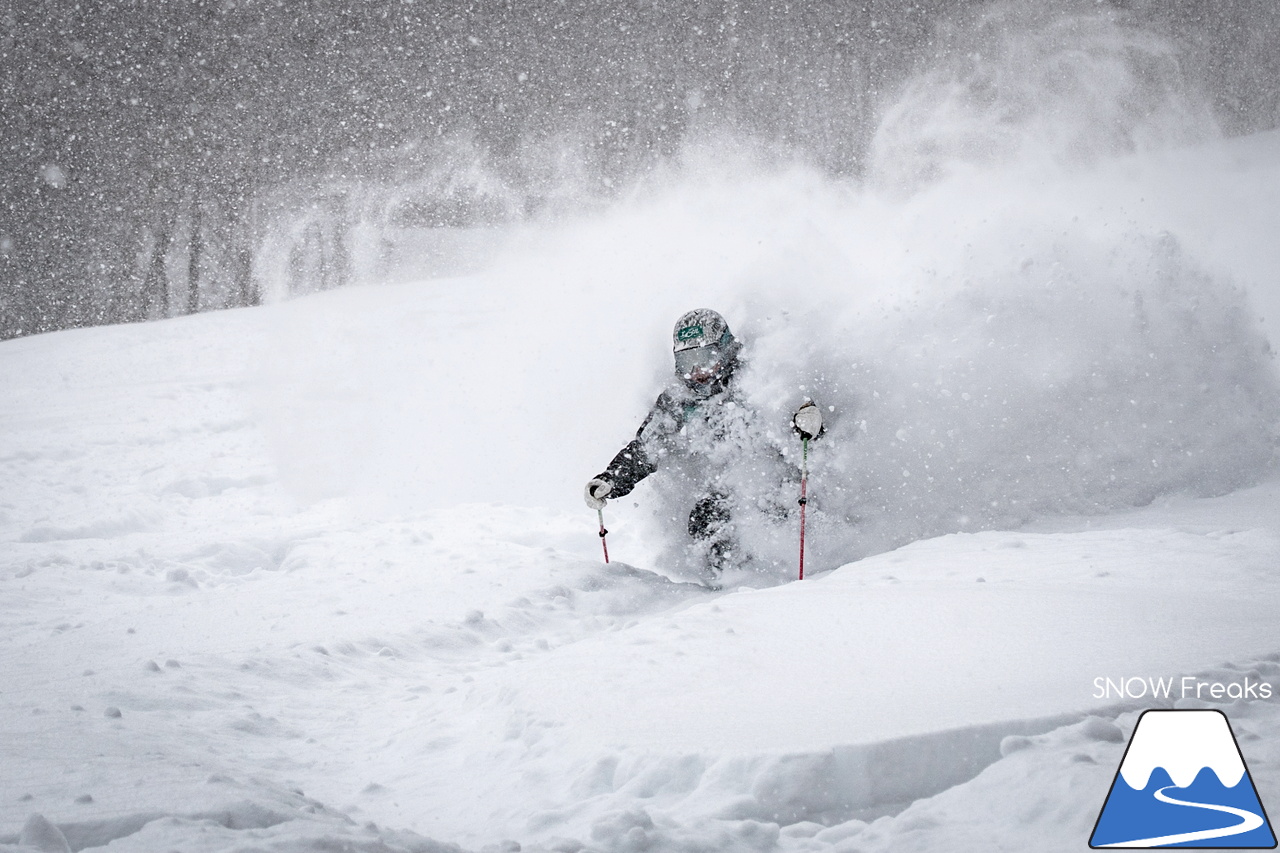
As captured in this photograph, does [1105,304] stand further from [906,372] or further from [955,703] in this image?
[955,703]

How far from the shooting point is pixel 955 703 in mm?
2279

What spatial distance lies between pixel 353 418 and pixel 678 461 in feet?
21.5

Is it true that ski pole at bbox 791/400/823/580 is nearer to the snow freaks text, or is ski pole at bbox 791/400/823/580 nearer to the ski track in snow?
the ski track in snow

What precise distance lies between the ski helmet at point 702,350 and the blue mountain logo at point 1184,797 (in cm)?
355

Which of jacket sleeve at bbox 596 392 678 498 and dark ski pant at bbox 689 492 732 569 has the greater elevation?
jacket sleeve at bbox 596 392 678 498

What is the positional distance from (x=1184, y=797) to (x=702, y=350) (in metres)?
3.80

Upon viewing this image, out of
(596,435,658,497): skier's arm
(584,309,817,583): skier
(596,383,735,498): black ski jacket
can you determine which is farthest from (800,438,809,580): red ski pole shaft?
(596,435,658,497): skier's arm

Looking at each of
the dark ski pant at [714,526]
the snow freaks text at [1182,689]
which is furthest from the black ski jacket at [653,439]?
the snow freaks text at [1182,689]

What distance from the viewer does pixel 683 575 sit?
222 inches

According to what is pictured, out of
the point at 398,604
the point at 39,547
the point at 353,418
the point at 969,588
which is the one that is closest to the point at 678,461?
the point at 398,604

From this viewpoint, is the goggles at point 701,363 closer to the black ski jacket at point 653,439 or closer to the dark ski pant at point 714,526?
the black ski jacket at point 653,439

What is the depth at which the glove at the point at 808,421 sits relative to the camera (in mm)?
4879

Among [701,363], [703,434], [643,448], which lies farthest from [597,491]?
[701,363]

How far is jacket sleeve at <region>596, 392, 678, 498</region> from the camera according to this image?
17.9ft
